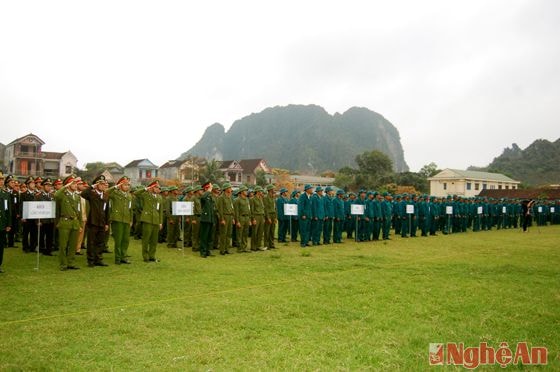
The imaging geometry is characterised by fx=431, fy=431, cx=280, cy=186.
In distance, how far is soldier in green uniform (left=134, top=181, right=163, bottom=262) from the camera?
38.0ft

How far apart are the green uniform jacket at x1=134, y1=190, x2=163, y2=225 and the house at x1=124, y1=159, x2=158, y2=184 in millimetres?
70547

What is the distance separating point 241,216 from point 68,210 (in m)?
5.59

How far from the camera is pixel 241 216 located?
1442 cm

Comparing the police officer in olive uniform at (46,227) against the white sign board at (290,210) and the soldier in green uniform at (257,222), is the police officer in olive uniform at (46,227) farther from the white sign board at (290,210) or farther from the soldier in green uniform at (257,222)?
the white sign board at (290,210)

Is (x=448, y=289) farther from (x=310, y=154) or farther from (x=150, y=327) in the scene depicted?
(x=310, y=154)

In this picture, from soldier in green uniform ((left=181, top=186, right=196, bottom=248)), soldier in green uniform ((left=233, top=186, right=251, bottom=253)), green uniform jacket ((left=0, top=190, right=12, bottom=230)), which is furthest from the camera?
soldier in green uniform ((left=181, top=186, right=196, bottom=248))

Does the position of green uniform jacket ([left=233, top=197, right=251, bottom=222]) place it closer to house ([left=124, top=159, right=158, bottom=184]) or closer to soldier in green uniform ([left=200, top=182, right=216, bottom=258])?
soldier in green uniform ([left=200, top=182, right=216, bottom=258])

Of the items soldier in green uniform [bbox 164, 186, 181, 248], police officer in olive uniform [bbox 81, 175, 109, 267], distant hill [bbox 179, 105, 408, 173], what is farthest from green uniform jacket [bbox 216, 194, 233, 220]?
distant hill [bbox 179, 105, 408, 173]

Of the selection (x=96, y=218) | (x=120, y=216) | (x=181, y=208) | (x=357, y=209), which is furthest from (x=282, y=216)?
(x=96, y=218)

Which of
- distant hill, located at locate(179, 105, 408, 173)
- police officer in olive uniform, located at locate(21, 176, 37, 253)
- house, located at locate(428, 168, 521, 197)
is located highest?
distant hill, located at locate(179, 105, 408, 173)

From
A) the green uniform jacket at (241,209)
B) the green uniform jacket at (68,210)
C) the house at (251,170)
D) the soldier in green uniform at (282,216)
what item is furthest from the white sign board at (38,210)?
the house at (251,170)

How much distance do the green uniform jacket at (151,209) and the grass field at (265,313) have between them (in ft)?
3.91

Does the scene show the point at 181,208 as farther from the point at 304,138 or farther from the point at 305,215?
the point at 304,138

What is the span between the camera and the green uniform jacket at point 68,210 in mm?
10262
